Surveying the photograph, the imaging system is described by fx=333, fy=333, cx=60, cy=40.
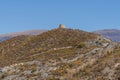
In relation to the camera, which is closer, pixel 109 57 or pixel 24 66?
pixel 109 57

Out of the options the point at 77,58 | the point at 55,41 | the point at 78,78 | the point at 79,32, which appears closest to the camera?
the point at 78,78

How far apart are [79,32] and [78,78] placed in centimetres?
3386

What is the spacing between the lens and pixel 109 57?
3017 centimetres

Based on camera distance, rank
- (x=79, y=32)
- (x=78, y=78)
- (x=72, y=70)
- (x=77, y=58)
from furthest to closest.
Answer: (x=79, y=32), (x=77, y=58), (x=72, y=70), (x=78, y=78)

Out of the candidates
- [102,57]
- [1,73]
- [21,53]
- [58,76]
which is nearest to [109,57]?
[102,57]

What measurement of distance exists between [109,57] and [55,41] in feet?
83.6

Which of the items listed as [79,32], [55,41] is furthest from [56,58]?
[79,32]

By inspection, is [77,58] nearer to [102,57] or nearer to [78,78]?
[102,57]

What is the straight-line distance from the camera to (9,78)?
3164cm

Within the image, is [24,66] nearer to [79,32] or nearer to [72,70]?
[72,70]

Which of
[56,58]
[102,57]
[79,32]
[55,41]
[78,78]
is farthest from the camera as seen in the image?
[79,32]

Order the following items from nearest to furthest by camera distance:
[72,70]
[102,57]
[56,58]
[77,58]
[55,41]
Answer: [72,70]
[102,57]
[77,58]
[56,58]
[55,41]

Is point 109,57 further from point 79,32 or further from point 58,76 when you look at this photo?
point 79,32

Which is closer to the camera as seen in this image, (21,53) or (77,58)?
(77,58)
